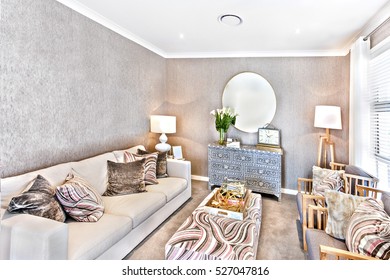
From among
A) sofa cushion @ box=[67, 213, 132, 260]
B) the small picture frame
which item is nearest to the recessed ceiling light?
the small picture frame

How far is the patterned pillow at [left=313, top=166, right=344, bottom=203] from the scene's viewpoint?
2.43 meters

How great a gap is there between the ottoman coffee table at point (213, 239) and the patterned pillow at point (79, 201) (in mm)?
708

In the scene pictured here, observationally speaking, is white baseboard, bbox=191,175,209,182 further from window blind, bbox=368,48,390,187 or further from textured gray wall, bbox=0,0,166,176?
window blind, bbox=368,48,390,187

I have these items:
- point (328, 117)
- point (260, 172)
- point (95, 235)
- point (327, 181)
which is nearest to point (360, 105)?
point (328, 117)

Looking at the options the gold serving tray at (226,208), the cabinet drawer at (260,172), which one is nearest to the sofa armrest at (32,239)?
the gold serving tray at (226,208)

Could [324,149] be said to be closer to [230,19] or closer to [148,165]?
[230,19]

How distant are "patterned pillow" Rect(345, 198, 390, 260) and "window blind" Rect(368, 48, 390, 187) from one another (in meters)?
1.04

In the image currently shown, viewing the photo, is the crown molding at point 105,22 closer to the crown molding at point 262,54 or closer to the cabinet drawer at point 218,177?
the crown molding at point 262,54

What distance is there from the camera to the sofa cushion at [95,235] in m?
1.42

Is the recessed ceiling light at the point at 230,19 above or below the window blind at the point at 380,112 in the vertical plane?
above

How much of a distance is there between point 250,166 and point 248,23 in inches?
80.0

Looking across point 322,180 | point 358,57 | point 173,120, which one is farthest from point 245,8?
point 322,180

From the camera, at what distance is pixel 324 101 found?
3.41 metres

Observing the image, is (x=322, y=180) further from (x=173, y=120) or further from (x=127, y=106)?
(x=127, y=106)
